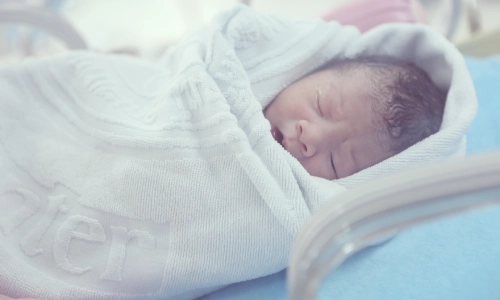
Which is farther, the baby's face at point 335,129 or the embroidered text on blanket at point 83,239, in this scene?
the baby's face at point 335,129

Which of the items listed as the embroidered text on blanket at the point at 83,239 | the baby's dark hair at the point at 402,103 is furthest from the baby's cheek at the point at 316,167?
the embroidered text on blanket at the point at 83,239

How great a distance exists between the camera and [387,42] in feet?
3.34

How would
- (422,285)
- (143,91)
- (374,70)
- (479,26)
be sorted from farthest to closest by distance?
1. (479,26)
2. (143,91)
3. (374,70)
4. (422,285)

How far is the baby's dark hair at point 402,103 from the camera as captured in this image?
2.73 feet

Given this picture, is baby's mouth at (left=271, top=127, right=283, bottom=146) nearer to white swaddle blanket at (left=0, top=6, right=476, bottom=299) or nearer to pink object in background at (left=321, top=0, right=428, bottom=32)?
white swaddle blanket at (left=0, top=6, right=476, bottom=299)

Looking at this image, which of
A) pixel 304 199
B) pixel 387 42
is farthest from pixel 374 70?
pixel 304 199

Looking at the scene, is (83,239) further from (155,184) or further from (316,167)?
(316,167)

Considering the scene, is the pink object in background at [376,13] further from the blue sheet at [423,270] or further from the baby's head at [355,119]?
the blue sheet at [423,270]

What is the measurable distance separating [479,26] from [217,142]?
1067 mm

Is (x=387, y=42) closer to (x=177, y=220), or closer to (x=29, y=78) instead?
(x=177, y=220)

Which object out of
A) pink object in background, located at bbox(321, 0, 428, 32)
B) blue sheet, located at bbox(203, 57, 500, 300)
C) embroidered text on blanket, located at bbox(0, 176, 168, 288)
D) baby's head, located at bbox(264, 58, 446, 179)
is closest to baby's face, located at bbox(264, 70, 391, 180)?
baby's head, located at bbox(264, 58, 446, 179)

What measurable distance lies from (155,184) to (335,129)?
0.33 m

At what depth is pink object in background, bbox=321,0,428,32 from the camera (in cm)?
123

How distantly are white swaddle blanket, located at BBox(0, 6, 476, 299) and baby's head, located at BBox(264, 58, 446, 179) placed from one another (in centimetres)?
5
